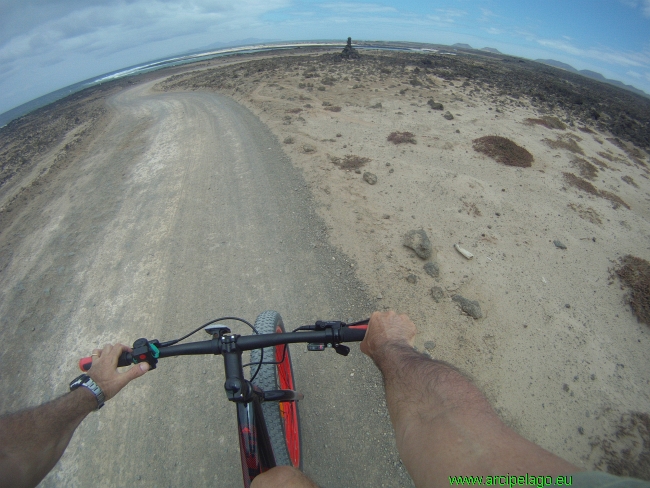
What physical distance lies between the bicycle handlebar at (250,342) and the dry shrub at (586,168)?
1364 cm

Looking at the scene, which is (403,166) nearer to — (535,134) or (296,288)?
(296,288)

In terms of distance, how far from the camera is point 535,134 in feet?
47.9

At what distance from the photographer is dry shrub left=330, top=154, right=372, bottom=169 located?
1003 centimetres

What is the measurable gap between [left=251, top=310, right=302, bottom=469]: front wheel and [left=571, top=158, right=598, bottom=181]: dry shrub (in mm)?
13384

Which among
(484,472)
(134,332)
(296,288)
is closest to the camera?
(484,472)

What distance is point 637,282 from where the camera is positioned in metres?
6.54

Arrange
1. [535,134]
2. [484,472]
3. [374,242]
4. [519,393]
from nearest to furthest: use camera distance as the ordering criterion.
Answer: [484,472] → [519,393] → [374,242] → [535,134]

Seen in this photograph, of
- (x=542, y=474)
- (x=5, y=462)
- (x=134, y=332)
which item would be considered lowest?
(x=134, y=332)

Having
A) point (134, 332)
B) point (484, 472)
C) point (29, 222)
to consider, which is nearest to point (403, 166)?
point (134, 332)

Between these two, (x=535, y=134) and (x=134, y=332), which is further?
(x=535, y=134)

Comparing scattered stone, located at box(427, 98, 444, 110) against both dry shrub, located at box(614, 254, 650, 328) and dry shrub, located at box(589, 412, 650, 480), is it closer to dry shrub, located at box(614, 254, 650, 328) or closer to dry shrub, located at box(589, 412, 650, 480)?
dry shrub, located at box(614, 254, 650, 328)

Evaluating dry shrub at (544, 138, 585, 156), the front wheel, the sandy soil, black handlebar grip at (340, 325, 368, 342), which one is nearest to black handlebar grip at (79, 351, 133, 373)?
the front wheel

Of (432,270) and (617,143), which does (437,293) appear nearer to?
(432,270)

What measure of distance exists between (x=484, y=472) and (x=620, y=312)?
7.01 meters
